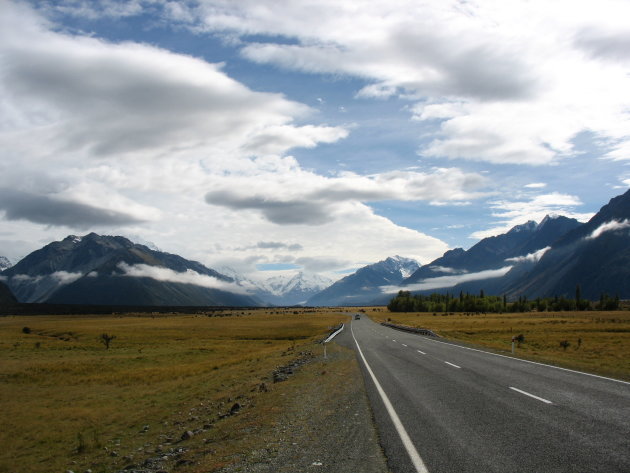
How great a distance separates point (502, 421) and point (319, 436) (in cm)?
422

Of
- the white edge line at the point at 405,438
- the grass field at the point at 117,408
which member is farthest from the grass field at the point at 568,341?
the grass field at the point at 117,408

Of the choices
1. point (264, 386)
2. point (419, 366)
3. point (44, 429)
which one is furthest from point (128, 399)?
point (419, 366)

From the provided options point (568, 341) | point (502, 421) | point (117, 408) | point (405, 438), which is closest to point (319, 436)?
point (405, 438)

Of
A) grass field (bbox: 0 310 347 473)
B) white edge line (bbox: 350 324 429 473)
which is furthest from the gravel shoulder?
grass field (bbox: 0 310 347 473)

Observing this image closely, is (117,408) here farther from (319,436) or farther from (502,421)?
(502,421)

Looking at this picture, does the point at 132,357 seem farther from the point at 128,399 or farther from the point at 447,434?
the point at 447,434

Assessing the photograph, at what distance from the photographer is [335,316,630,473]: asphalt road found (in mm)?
7516

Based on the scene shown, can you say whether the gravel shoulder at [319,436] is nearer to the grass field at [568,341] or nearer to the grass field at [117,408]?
the grass field at [117,408]

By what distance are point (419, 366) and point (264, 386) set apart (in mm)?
7510

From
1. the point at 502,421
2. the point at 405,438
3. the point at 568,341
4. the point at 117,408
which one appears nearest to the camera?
the point at 405,438

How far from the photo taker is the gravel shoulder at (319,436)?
320 inches

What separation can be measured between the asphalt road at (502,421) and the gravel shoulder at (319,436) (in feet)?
1.37

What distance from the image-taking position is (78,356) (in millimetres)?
46250

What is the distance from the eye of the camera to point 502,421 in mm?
10305
